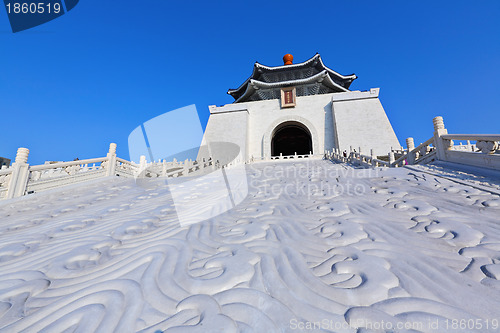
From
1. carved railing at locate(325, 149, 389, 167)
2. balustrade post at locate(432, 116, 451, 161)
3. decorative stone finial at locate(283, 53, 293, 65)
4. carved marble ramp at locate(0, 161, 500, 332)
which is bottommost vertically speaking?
carved marble ramp at locate(0, 161, 500, 332)

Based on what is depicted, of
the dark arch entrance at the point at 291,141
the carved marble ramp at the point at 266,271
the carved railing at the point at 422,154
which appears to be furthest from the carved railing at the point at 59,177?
the dark arch entrance at the point at 291,141

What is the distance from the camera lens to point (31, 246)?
8.68 ft

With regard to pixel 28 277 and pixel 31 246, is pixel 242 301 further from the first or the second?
pixel 31 246

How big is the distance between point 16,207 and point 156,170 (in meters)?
6.80

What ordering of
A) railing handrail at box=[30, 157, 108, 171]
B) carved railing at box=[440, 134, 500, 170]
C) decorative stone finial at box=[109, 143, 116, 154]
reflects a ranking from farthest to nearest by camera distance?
1. decorative stone finial at box=[109, 143, 116, 154]
2. railing handrail at box=[30, 157, 108, 171]
3. carved railing at box=[440, 134, 500, 170]

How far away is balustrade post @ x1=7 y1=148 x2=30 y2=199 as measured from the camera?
6262 mm

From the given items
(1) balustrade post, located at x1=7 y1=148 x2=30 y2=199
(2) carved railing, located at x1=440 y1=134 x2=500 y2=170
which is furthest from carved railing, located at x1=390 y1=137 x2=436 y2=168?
(1) balustrade post, located at x1=7 y1=148 x2=30 y2=199

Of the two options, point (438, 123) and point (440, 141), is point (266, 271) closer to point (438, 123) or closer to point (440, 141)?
point (440, 141)

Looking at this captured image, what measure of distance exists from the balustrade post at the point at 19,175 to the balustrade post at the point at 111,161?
106 inches

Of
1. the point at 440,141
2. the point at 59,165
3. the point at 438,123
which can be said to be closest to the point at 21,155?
the point at 59,165

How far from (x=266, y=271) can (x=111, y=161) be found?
9.90 m

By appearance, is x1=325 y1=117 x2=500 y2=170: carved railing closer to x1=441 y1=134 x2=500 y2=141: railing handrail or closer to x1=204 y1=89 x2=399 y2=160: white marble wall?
x1=441 y1=134 x2=500 y2=141: railing handrail

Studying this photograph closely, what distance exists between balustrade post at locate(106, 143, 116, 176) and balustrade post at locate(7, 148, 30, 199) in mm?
2688

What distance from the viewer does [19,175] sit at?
6469mm
